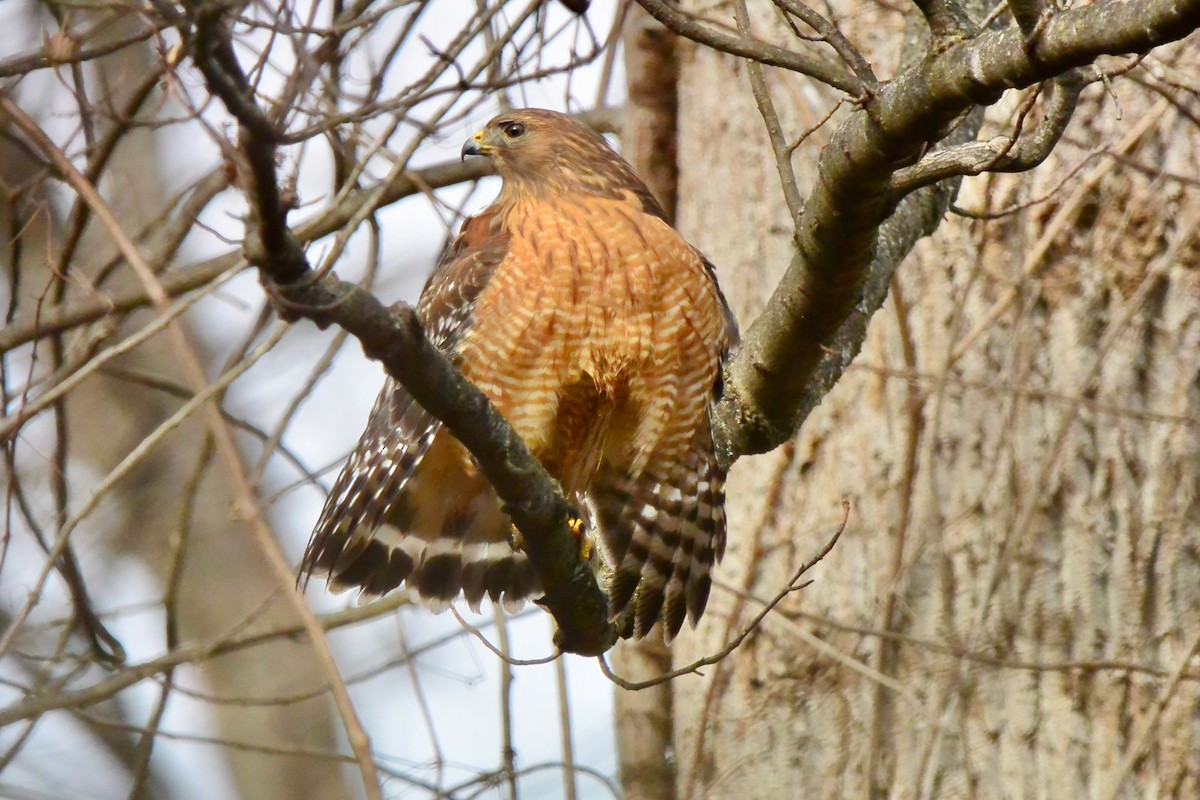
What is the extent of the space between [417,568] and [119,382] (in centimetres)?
413

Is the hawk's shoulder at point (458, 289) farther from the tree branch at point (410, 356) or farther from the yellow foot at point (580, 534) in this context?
the tree branch at point (410, 356)

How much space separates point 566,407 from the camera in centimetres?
387

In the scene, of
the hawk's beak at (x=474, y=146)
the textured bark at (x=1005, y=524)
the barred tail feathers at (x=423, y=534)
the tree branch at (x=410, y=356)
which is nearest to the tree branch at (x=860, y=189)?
the tree branch at (x=410, y=356)

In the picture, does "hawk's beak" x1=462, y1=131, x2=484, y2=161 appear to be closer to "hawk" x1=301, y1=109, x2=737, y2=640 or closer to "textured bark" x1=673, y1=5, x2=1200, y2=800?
"hawk" x1=301, y1=109, x2=737, y2=640

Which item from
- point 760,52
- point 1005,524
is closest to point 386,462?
point 760,52

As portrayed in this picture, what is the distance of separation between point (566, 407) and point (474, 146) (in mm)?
987

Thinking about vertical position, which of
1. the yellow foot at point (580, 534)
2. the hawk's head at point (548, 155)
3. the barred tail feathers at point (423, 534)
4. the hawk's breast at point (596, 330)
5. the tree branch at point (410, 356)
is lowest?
the tree branch at point (410, 356)

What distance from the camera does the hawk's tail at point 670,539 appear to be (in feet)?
13.2

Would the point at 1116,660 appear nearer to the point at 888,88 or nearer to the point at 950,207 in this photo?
the point at 950,207

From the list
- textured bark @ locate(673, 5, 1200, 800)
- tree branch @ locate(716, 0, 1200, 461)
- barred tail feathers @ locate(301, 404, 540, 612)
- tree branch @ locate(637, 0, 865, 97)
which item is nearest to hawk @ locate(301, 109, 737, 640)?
barred tail feathers @ locate(301, 404, 540, 612)

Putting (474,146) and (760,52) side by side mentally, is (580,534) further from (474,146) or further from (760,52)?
(474,146)

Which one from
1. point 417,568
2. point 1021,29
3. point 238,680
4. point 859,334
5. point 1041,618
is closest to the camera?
point 1021,29

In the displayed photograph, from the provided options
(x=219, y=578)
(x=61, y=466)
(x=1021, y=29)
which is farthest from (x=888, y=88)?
(x=219, y=578)

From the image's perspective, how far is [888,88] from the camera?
236cm
